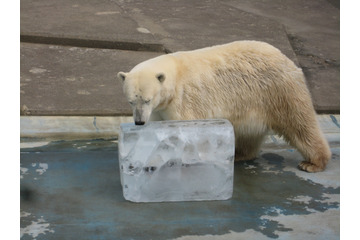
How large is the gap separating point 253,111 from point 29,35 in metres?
3.02

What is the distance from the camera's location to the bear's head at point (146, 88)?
3.19 meters

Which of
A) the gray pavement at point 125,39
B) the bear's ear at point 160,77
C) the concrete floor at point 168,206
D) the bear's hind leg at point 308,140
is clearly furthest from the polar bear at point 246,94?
the gray pavement at point 125,39

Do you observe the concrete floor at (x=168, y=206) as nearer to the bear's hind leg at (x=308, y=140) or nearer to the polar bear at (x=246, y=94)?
the bear's hind leg at (x=308, y=140)

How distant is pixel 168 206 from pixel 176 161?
0.84 feet

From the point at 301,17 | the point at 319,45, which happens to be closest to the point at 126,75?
the point at 319,45

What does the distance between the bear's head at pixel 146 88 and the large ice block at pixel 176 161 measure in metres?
0.10

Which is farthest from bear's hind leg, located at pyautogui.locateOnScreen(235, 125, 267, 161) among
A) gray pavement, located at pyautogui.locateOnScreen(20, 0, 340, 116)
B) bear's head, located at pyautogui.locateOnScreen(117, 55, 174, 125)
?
gray pavement, located at pyautogui.locateOnScreen(20, 0, 340, 116)

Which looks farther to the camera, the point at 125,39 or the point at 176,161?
the point at 125,39

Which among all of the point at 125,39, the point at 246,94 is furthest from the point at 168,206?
the point at 125,39

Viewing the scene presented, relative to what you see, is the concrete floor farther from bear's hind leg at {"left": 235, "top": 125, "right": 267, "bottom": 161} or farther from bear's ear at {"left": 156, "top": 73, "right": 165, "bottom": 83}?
bear's ear at {"left": 156, "top": 73, "right": 165, "bottom": 83}

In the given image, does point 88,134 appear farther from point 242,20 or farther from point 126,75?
point 242,20

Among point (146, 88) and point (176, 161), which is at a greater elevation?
point (146, 88)

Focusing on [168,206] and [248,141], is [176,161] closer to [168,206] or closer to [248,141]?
[168,206]

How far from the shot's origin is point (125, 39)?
5.83 m
